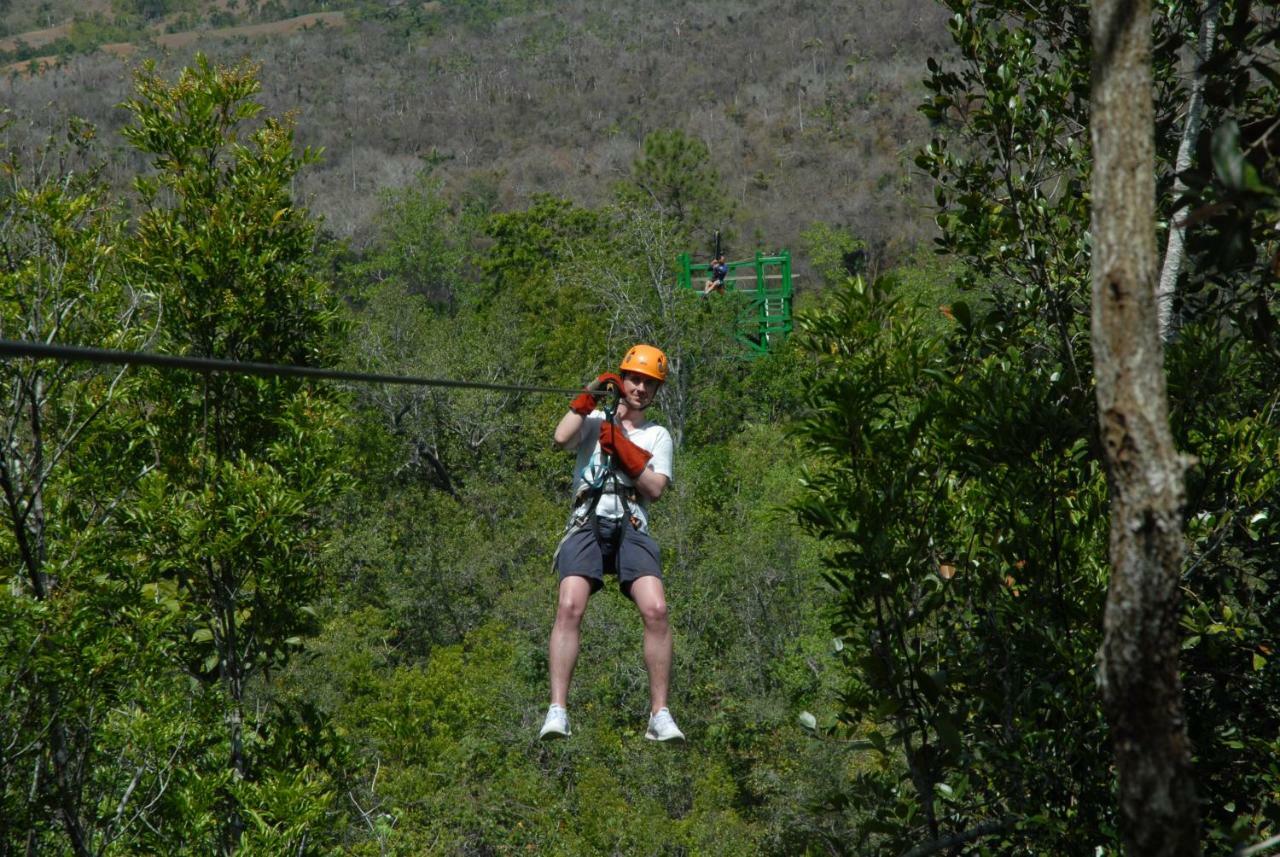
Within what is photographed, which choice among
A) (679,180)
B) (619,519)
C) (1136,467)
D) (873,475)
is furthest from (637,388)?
(679,180)

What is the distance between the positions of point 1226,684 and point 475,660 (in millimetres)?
24532

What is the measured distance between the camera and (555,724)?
5.20 meters

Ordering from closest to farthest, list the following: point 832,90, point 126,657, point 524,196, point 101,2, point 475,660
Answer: point 126,657 → point 475,660 → point 524,196 → point 832,90 → point 101,2

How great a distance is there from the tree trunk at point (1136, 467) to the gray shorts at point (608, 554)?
3.49m

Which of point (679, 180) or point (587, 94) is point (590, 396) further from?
point (587, 94)

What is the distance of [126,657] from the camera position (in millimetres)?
6914

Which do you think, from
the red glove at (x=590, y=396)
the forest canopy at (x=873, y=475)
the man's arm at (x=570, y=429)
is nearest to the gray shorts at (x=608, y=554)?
the man's arm at (x=570, y=429)

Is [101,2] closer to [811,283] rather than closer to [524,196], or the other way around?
Result: [524,196]

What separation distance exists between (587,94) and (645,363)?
104 meters

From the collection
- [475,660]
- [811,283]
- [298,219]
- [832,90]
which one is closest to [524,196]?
[811,283]

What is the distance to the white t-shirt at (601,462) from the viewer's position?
18.1ft

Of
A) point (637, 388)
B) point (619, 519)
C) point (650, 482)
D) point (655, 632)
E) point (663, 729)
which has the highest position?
point (637, 388)

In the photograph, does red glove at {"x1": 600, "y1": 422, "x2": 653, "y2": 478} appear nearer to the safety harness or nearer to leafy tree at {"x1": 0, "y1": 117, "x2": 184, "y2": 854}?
→ the safety harness

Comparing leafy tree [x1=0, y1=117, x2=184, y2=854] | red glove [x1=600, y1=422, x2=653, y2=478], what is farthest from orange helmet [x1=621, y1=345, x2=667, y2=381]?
leafy tree [x1=0, y1=117, x2=184, y2=854]
